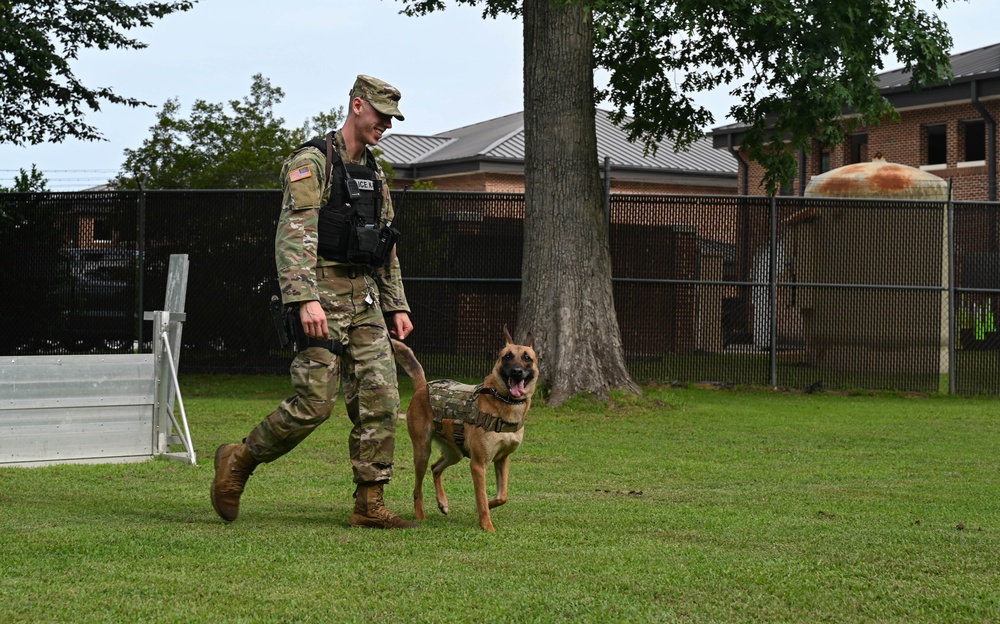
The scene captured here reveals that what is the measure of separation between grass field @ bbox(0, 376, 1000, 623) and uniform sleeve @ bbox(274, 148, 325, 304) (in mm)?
1190

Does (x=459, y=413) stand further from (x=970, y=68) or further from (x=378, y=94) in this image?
(x=970, y=68)

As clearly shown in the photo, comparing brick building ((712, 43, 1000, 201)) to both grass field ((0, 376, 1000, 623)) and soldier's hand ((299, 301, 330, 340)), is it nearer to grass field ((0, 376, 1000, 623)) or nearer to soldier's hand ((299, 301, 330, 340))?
grass field ((0, 376, 1000, 623))

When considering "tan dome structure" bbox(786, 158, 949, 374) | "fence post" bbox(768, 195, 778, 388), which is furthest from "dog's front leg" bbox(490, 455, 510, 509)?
"tan dome structure" bbox(786, 158, 949, 374)

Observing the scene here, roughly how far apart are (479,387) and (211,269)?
11749 millimetres

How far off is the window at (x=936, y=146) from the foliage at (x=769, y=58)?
1921cm

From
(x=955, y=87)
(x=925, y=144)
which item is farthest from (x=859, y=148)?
(x=955, y=87)

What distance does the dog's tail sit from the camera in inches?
248

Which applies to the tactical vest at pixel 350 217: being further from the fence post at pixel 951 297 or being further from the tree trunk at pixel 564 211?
the fence post at pixel 951 297

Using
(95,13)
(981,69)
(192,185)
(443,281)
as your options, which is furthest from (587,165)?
(981,69)

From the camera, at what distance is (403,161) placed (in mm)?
46438

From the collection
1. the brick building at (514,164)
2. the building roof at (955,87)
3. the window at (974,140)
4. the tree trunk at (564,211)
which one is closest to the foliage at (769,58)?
the tree trunk at (564,211)

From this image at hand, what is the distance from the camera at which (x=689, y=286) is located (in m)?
17.0

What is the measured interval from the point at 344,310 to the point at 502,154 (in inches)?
1467

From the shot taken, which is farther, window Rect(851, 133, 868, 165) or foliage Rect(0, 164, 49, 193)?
window Rect(851, 133, 868, 165)
